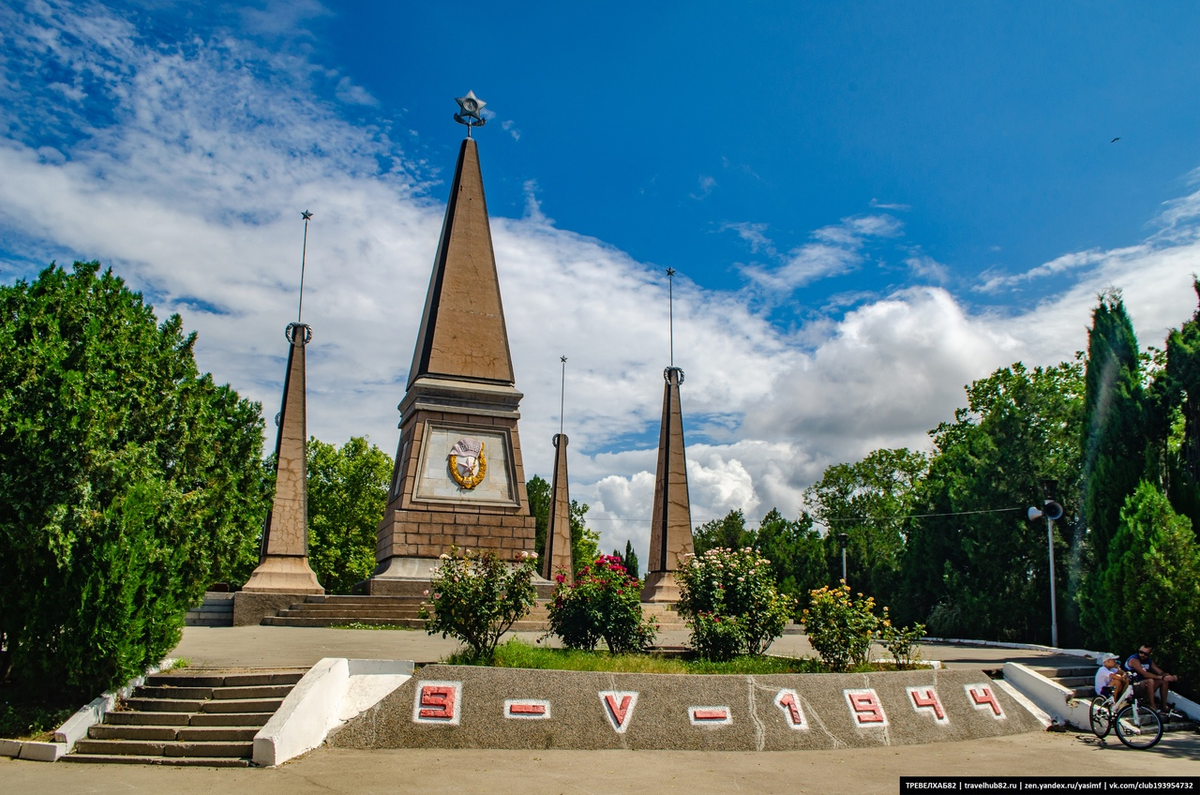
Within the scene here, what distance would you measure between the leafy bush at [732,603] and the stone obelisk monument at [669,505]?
12115mm

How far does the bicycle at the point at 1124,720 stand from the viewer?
35.4 feet

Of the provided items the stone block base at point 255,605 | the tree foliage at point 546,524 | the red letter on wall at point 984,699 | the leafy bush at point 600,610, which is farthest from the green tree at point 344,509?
the red letter on wall at point 984,699

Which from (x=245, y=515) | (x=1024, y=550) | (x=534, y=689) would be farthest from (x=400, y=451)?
(x=1024, y=550)

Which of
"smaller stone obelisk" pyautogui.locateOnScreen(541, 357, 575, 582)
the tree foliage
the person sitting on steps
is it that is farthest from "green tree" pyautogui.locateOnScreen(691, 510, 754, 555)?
the person sitting on steps

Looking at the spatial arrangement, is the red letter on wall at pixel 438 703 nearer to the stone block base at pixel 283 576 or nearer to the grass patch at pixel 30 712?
the grass patch at pixel 30 712

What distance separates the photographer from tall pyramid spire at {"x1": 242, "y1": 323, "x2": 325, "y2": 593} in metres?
20.5

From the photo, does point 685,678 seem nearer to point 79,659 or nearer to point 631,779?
point 631,779

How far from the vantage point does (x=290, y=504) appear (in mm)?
21422

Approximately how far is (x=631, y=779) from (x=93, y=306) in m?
8.36

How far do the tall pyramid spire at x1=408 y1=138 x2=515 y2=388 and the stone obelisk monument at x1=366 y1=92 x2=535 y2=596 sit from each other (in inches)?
1.1

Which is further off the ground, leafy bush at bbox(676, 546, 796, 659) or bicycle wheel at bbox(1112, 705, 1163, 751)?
leafy bush at bbox(676, 546, 796, 659)

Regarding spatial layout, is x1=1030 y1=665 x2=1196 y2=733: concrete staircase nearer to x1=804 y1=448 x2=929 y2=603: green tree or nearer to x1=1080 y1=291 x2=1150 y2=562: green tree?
x1=1080 y1=291 x2=1150 y2=562: green tree

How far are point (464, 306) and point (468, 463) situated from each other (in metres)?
4.34

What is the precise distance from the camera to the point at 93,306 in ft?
35.3
